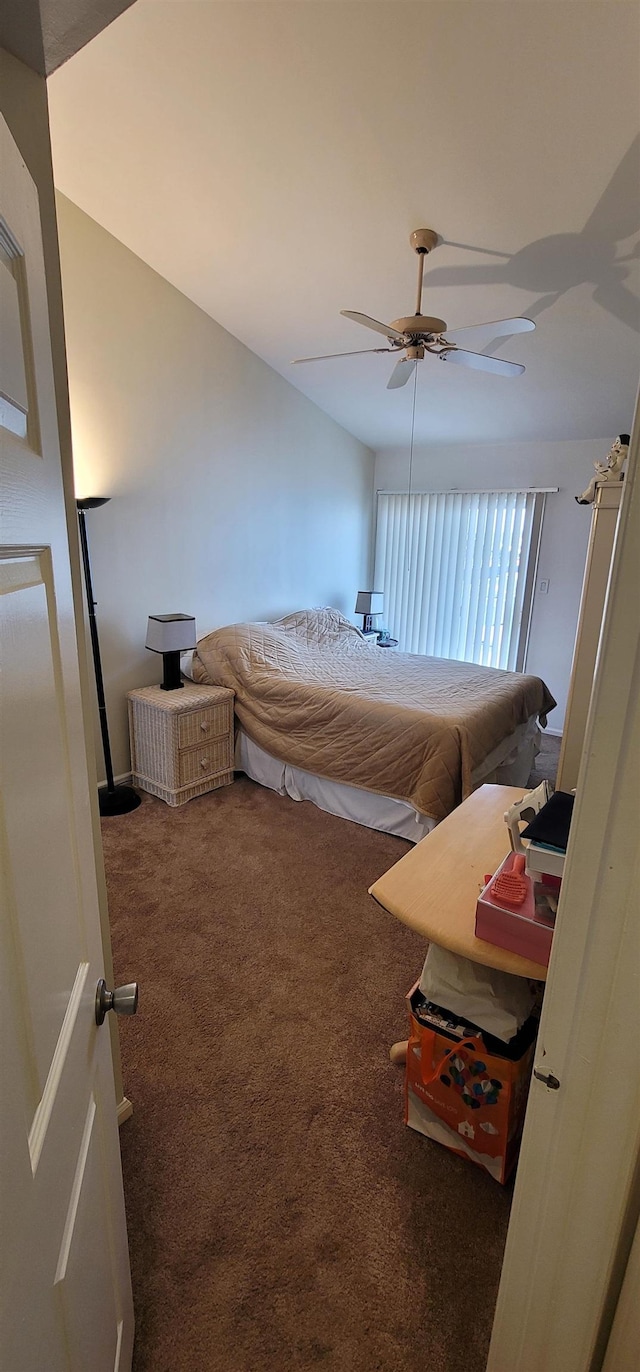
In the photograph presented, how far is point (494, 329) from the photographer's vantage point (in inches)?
86.5

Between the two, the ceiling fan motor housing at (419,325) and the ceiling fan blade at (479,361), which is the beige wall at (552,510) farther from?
the ceiling fan motor housing at (419,325)

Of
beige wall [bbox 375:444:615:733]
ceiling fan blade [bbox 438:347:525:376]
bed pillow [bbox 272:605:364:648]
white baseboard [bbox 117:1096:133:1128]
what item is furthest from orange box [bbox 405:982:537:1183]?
beige wall [bbox 375:444:615:733]

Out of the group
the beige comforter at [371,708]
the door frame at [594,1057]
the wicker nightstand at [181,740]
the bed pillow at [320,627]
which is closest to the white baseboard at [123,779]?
the wicker nightstand at [181,740]

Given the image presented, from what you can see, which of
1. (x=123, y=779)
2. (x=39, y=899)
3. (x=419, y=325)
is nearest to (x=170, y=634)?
(x=123, y=779)

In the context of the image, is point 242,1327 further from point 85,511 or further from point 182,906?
point 85,511

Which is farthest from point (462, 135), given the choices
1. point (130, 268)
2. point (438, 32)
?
point (130, 268)

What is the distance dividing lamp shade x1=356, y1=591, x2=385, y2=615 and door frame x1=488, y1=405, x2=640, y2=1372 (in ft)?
14.8

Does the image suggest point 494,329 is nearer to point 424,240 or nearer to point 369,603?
point 424,240

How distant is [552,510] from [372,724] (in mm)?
2687

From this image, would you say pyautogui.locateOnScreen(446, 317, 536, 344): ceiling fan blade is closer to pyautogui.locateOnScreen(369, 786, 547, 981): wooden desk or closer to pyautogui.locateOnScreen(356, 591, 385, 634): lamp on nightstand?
pyautogui.locateOnScreen(369, 786, 547, 981): wooden desk

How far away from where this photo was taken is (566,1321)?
0.76m

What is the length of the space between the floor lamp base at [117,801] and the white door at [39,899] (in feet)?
7.97

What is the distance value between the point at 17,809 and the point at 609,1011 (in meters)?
0.65

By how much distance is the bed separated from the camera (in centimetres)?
277
